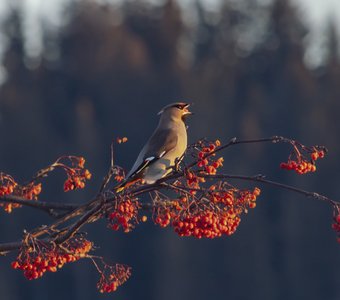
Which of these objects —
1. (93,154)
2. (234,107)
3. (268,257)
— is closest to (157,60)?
(234,107)

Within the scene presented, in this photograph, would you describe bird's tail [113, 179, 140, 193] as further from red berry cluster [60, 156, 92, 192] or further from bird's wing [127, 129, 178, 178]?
bird's wing [127, 129, 178, 178]

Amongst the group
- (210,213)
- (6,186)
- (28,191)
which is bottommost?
(210,213)

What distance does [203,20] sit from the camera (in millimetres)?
76375

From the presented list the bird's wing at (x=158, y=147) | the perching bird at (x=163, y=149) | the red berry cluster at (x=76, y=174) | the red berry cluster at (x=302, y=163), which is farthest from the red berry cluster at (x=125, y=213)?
the bird's wing at (x=158, y=147)

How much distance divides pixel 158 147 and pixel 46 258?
89.9 inches

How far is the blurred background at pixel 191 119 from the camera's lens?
5750 cm

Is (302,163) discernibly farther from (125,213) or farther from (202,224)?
(125,213)

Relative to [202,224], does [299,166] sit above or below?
above

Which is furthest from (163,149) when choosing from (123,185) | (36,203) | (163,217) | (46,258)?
(46,258)

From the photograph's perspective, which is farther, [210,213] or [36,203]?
[36,203]

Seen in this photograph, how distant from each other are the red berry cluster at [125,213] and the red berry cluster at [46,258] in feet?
0.91

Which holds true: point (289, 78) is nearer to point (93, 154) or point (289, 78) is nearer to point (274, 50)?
point (274, 50)

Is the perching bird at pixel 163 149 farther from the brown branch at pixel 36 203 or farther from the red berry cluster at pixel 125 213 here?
the red berry cluster at pixel 125 213

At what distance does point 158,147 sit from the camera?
1030 cm
